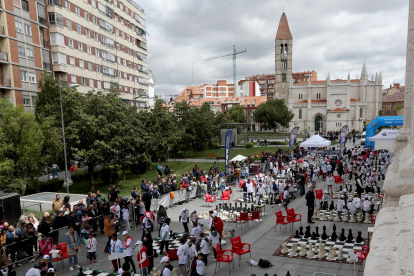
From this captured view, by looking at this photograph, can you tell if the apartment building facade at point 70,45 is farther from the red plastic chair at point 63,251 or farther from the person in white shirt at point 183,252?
the person in white shirt at point 183,252

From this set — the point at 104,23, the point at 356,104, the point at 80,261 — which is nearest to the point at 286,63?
the point at 356,104

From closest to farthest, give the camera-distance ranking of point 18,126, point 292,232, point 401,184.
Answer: point 401,184, point 292,232, point 18,126

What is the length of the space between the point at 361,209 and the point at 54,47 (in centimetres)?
3625

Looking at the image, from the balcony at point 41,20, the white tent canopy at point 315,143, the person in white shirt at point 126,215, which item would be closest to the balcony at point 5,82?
the balcony at point 41,20

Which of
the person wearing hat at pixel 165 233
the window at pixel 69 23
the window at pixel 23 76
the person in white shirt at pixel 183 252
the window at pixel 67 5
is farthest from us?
the window at pixel 69 23

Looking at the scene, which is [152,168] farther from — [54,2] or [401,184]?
[401,184]

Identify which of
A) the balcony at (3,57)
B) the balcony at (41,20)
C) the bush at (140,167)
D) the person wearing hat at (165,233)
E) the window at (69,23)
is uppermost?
the window at (69,23)

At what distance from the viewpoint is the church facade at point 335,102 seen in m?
94.0

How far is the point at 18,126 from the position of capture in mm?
20406

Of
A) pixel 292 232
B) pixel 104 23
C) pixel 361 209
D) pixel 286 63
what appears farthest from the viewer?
pixel 286 63

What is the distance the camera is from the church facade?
9400 cm

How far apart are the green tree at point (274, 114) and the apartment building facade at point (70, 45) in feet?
139

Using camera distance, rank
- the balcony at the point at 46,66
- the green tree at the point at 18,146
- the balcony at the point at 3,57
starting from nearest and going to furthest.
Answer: the green tree at the point at 18,146 < the balcony at the point at 3,57 < the balcony at the point at 46,66

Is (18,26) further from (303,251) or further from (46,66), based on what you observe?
(303,251)
